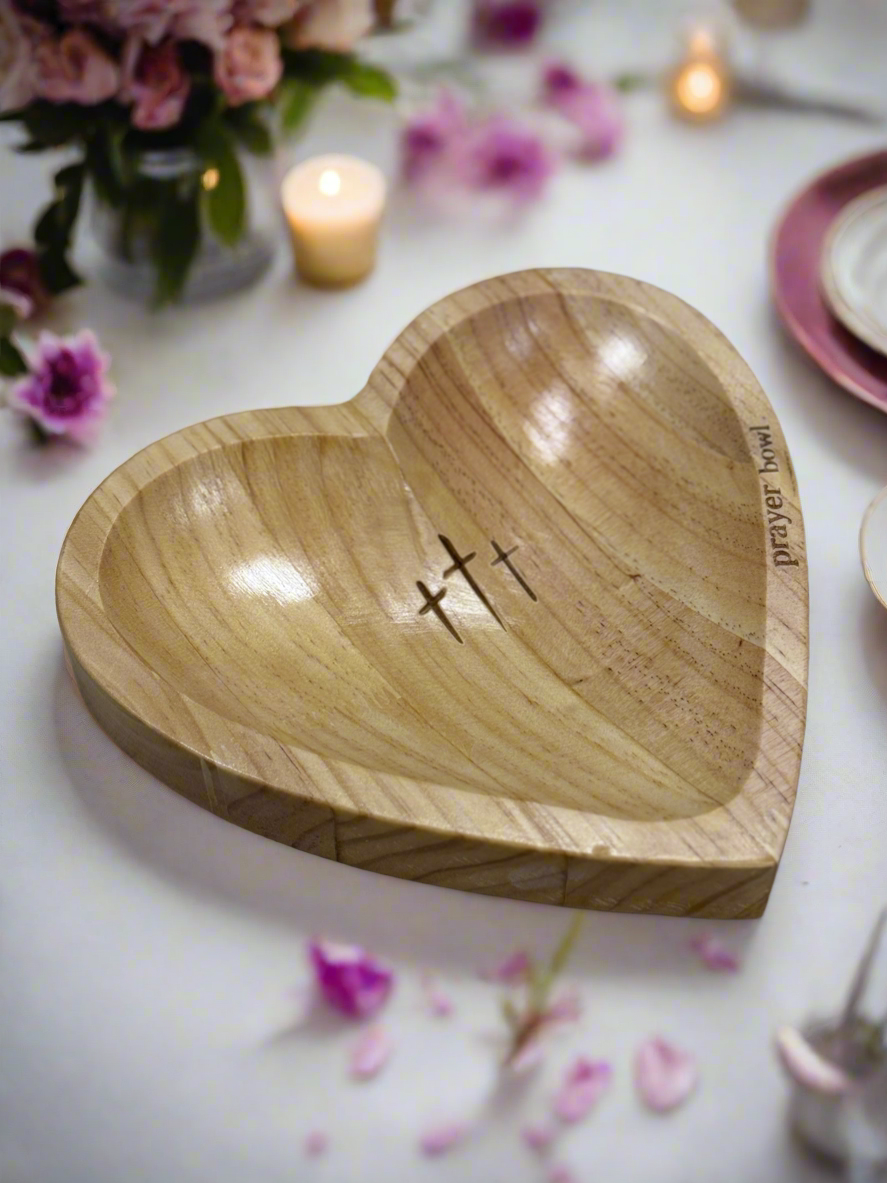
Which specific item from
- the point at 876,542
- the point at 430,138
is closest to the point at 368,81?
the point at 430,138

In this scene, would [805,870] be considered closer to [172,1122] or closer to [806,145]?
[172,1122]

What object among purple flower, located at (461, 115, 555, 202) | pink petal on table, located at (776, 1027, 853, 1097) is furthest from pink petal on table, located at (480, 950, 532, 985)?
purple flower, located at (461, 115, 555, 202)

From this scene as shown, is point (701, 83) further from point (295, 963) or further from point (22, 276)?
point (295, 963)

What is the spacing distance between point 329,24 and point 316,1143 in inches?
27.8

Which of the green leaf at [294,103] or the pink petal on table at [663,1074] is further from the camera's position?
the green leaf at [294,103]

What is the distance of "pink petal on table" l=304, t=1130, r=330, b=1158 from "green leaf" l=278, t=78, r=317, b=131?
28.7 inches

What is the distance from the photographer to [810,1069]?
49 centimetres

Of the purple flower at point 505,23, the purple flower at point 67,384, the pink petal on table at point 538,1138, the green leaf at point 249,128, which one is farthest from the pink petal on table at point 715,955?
the purple flower at point 505,23

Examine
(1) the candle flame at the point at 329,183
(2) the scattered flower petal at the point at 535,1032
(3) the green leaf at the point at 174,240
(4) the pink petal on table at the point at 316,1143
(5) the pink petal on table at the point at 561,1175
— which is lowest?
(5) the pink petal on table at the point at 561,1175

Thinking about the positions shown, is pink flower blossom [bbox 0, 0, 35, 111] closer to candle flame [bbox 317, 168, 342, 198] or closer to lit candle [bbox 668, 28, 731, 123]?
candle flame [bbox 317, 168, 342, 198]

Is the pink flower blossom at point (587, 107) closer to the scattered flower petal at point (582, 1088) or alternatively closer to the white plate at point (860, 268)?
the white plate at point (860, 268)

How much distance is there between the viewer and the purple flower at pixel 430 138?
1124mm

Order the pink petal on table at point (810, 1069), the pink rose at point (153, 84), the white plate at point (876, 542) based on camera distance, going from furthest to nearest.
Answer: the pink rose at point (153, 84)
the white plate at point (876, 542)
the pink petal on table at point (810, 1069)

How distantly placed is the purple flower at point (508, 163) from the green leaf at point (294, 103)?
7.3 inches
